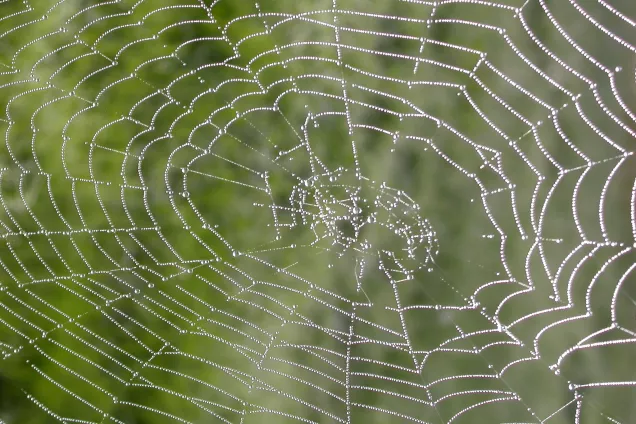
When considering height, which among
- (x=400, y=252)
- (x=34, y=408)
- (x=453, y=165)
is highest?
(x=453, y=165)

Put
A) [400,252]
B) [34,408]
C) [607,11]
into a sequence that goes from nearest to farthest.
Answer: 1. [607,11]
2. [400,252]
3. [34,408]

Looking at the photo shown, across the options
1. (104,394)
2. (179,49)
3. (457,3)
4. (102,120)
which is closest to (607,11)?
(457,3)

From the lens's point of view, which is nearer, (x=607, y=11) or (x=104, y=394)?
(x=607, y=11)

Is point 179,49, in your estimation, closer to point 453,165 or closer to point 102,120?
point 102,120

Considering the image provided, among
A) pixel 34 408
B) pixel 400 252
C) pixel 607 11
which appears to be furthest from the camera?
pixel 34 408

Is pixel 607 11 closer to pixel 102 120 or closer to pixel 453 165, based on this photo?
pixel 453 165

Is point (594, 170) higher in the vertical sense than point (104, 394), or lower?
higher
